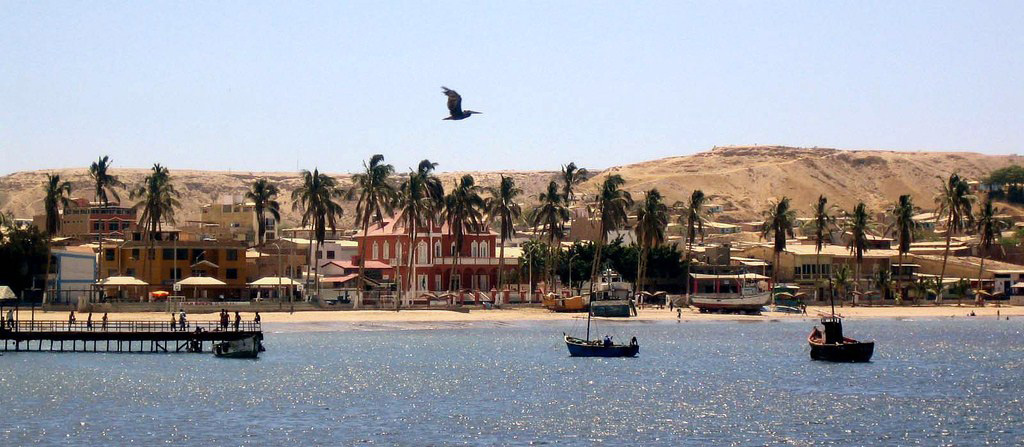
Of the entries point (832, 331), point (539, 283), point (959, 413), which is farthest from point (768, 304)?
point (959, 413)

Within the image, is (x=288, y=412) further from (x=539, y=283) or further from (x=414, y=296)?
(x=539, y=283)

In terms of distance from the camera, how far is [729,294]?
426 feet

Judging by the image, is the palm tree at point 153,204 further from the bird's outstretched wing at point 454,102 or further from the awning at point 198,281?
the bird's outstretched wing at point 454,102

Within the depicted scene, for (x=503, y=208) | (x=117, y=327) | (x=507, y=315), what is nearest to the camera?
(x=117, y=327)

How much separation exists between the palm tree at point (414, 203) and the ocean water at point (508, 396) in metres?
21.5

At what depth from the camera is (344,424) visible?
53969 mm

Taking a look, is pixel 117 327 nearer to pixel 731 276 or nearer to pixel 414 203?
pixel 414 203

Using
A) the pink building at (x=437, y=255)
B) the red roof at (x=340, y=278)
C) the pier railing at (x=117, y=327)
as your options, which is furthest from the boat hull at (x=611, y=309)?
the pier railing at (x=117, y=327)

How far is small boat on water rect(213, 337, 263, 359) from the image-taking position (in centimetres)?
8106

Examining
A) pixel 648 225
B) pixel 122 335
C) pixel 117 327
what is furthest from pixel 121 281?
pixel 648 225

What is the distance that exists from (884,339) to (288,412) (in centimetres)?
6037

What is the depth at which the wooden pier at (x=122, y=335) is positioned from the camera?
8219 centimetres

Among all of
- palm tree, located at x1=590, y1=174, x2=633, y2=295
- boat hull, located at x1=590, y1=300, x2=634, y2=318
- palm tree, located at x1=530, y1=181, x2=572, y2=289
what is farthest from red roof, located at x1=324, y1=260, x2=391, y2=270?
boat hull, located at x1=590, y1=300, x2=634, y2=318

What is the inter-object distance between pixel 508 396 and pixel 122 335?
29.3 metres
